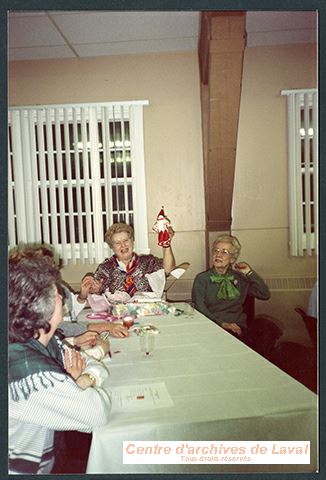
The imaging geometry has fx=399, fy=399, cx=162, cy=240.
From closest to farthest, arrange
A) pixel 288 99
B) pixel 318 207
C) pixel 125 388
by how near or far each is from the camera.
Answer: pixel 125 388 → pixel 318 207 → pixel 288 99

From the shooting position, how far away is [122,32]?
3301 millimetres

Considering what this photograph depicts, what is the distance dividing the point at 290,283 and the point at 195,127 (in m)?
1.74

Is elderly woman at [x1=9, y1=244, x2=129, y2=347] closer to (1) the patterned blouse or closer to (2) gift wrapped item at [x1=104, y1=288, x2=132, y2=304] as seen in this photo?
(2) gift wrapped item at [x1=104, y1=288, x2=132, y2=304]

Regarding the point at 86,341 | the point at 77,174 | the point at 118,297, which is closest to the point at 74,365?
the point at 86,341

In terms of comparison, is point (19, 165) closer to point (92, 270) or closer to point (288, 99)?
point (92, 270)

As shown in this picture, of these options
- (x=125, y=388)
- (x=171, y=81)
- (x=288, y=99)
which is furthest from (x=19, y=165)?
(x=125, y=388)

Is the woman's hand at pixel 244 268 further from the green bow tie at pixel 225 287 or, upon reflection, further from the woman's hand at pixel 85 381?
the woman's hand at pixel 85 381

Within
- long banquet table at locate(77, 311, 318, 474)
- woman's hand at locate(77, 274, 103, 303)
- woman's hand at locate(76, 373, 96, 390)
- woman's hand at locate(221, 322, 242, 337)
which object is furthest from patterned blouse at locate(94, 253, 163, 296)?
woman's hand at locate(76, 373, 96, 390)

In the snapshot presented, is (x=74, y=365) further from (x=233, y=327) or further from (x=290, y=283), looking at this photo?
(x=290, y=283)

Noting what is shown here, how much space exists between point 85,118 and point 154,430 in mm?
3196

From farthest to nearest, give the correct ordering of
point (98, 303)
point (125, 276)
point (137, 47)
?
1. point (137, 47)
2. point (125, 276)
3. point (98, 303)

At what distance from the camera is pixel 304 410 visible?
119 cm

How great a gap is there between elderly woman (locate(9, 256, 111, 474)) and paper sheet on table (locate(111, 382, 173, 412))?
0.07 meters

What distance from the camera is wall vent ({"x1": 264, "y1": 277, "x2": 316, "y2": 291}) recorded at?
12.5ft
